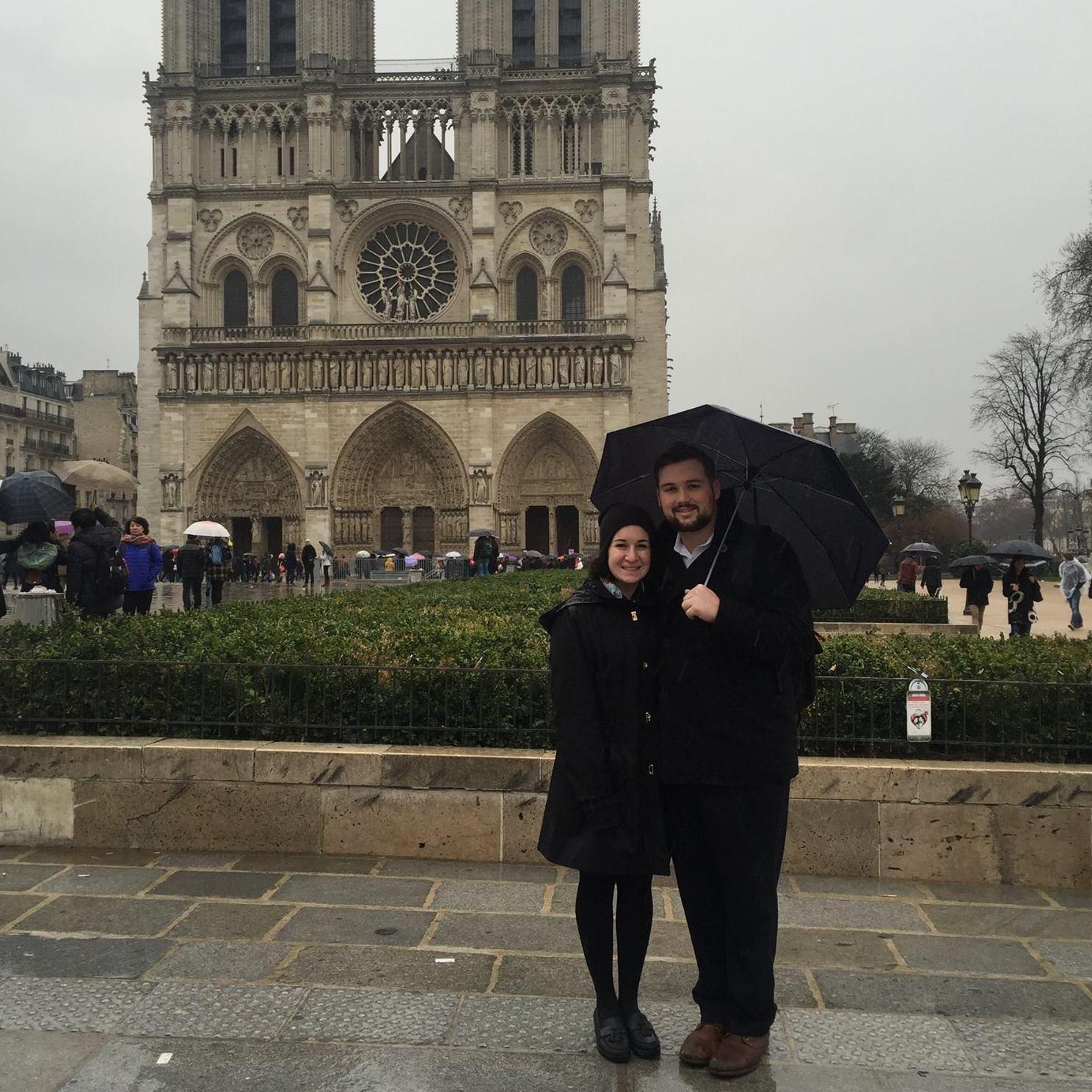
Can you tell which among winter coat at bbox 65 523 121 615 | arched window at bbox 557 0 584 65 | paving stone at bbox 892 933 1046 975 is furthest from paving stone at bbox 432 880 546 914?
arched window at bbox 557 0 584 65

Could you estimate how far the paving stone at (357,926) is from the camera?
3936 millimetres

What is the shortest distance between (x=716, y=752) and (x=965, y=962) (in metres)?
1.72

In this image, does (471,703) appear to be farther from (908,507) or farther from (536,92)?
(908,507)

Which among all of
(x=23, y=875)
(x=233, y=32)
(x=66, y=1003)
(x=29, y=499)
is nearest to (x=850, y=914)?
(x=66, y=1003)

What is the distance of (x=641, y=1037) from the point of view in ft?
9.97

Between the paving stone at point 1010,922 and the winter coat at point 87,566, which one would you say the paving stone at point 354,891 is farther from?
the winter coat at point 87,566

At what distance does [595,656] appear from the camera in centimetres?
296

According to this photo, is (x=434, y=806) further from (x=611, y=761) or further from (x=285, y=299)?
(x=285, y=299)

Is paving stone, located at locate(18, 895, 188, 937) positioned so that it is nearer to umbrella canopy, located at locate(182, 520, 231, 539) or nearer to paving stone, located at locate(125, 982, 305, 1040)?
paving stone, located at locate(125, 982, 305, 1040)

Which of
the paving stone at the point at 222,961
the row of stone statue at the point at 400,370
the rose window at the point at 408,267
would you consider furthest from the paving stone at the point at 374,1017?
the rose window at the point at 408,267

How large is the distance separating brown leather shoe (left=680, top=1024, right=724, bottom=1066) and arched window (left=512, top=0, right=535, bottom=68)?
4192 centimetres

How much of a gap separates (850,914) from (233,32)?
43938 mm

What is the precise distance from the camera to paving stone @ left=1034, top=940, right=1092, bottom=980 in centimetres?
372

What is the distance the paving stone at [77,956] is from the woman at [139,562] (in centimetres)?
802
